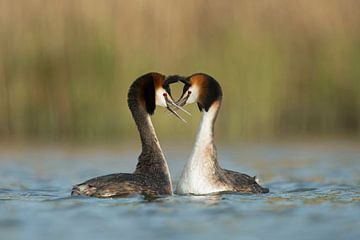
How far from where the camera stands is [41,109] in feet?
61.6

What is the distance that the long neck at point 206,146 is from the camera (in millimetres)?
11438

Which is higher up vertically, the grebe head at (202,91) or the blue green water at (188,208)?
the grebe head at (202,91)

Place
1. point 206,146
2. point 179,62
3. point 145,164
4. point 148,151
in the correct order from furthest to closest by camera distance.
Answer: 1. point 179,62
2. point 148,151
3. point 145,164
4. point 206,146

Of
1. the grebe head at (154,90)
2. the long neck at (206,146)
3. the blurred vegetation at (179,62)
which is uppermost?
the blurred vegetation at (179,62)

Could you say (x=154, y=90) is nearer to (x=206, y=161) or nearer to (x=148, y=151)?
(x=148, y=151)

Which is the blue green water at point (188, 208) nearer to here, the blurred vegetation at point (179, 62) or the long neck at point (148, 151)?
the long neck at point (148, 151)

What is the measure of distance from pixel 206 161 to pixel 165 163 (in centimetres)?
52

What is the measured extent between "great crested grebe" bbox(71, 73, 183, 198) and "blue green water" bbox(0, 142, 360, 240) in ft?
0.59

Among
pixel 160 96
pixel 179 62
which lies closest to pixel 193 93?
pixel 160 96

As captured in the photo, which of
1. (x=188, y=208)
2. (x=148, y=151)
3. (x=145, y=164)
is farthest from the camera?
(x=148, y=151)

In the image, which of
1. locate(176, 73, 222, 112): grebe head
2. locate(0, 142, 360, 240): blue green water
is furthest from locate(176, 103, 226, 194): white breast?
locate(176, 73, 222, 112): grebe head

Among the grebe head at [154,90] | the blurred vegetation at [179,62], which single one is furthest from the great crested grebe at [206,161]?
the blurred vegetation at [179,62]

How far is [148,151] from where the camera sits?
1185 centimetres

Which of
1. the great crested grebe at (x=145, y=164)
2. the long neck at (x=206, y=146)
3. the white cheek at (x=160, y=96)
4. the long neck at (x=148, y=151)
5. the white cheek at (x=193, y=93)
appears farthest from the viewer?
the white cheek at (x=160, y=96)
